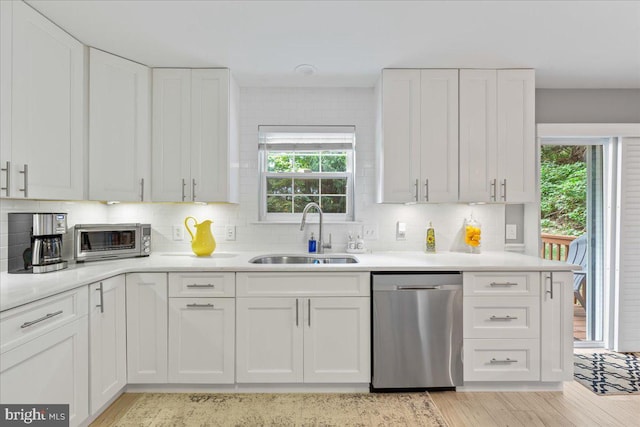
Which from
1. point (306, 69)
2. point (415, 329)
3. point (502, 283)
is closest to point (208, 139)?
point (306, 69)

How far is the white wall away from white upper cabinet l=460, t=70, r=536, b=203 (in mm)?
393

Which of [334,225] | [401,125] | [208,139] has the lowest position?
[334,225]

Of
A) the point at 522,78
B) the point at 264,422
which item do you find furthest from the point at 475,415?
the point at 522,78

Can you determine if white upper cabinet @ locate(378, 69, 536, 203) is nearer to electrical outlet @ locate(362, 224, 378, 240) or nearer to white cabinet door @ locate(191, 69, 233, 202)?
electrical outlet @ locate(362, 224, 378, 240)

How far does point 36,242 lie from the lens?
201 cm

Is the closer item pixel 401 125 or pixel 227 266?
pixel 227 266

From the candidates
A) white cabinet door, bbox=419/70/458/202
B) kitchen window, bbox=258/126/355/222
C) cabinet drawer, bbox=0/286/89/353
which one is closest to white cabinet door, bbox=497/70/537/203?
white cabinet door, bbox=419/70/458/202

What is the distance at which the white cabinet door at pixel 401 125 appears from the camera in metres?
2.76

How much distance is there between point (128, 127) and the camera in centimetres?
259

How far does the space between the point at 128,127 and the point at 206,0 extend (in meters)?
1.16

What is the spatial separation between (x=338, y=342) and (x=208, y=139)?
5.82 feet

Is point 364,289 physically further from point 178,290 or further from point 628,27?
point 628,27

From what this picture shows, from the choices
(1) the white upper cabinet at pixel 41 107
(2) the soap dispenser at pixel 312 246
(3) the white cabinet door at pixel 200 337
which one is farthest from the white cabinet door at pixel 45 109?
(2) the soap dispenser at pixel 312 246

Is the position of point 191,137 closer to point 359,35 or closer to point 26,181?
point 26,181
